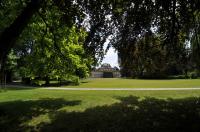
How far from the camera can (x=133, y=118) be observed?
1650 centimetres

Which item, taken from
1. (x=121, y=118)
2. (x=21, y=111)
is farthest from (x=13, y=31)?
(x=21, y=111)

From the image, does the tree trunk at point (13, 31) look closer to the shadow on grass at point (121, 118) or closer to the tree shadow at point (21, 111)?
the shadow on grass at point (121, 118)

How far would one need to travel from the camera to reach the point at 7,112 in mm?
20953

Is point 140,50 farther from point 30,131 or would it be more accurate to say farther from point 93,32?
point 30,131

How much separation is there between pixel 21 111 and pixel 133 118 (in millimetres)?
7124

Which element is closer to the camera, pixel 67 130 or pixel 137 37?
pixel 137 37

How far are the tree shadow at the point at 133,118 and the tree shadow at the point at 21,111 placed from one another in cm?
119

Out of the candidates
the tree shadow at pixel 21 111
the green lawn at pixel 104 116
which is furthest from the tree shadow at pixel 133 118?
the tree shadow at pixel 21 111

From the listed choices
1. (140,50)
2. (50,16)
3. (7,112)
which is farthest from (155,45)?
(7,112)

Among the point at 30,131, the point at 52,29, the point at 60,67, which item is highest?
the point at 52,29

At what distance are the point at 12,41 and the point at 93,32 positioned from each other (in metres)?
3.03

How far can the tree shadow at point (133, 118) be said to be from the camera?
49.9 ft

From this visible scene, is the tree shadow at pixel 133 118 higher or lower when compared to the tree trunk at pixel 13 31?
lower

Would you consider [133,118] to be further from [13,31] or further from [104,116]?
[13,31]
